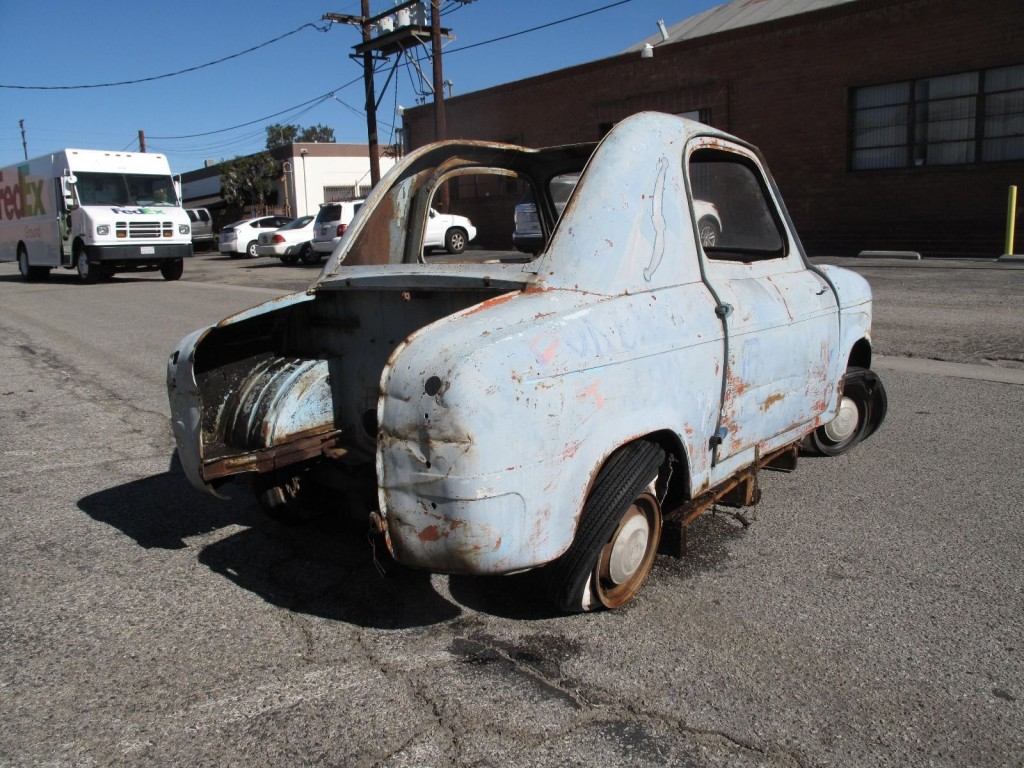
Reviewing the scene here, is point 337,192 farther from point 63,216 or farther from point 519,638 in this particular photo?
point 519,638

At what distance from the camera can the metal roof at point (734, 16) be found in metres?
23.3

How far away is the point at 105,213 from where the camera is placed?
2011cm

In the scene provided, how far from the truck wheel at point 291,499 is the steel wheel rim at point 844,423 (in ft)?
9.21

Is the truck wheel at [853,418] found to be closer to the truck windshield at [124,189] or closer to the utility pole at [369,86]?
the truck windshield at [124,189]

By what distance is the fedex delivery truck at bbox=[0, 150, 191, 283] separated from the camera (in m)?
20.1

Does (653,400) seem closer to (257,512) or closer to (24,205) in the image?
(257,512)

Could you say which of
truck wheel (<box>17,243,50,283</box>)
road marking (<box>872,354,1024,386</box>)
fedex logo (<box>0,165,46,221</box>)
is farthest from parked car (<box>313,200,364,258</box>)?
road marking (<box>872,354,1024,386</box>)

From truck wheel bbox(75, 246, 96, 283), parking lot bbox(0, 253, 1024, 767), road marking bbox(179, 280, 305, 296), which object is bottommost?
parking lot bbox(0, 253, 1024, 767)

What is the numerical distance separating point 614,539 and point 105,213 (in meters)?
20.1

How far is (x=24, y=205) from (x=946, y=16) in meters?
22.7

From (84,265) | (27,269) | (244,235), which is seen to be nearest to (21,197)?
(27,269)

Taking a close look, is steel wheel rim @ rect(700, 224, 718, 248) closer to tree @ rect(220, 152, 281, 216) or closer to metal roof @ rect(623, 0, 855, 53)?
metal roof @ rect(623, 0, 855, 53)

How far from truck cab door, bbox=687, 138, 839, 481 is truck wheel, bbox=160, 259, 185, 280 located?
2011cm

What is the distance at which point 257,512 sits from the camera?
4508 mm
